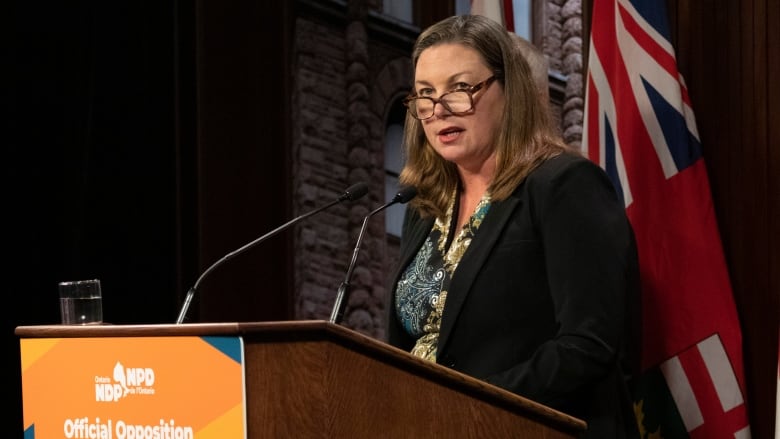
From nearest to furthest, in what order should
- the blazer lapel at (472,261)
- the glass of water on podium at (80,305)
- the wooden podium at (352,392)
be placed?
the wooden podium at (352,392) < the glass of water on podium at (80,305) < the blazer lapel at (472,261)

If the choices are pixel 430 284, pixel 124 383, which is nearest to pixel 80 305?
pixel 124 383

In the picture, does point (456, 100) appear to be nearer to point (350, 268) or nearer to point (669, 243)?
point (350, 268)

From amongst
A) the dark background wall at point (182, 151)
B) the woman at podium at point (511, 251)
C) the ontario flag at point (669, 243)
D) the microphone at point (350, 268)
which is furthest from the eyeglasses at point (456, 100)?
the dark background wall at point (182, 151)

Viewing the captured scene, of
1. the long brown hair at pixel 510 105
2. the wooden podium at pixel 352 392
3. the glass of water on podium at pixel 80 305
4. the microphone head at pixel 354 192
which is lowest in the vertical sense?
the wooden podium at pixel 352 392

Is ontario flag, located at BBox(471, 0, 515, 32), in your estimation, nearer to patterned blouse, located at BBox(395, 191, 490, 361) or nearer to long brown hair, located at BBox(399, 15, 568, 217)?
long brown hair, located at BBox(399, 15, 568, 217)

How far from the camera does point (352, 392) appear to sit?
54.2 inches

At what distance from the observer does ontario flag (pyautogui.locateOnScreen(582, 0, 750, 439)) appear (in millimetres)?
2453

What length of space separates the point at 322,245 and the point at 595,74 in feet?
5.27

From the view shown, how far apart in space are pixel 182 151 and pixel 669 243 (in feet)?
6.28

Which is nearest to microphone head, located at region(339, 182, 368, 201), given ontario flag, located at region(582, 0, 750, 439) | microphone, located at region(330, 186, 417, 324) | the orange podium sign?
microphone, located at region(330, 186, 417, 324)

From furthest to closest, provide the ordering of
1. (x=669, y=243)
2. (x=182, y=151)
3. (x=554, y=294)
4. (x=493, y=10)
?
(x=182, y=151) → (x=493, y=10) → (x=669, y=243) → (x=554, y=294)

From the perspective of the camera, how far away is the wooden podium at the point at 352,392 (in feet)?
4.38

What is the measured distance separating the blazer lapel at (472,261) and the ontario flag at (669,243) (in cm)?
71

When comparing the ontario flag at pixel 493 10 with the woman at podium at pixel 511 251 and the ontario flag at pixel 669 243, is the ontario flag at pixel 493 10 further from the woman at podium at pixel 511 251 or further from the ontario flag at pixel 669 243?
the woman at podium at pixel 511 251
